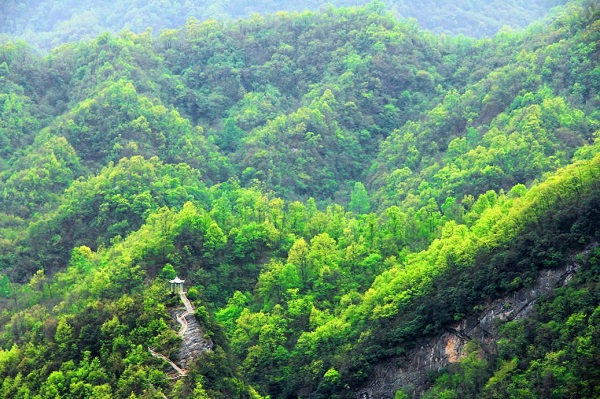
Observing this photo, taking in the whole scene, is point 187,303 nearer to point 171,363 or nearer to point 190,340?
point 190,340

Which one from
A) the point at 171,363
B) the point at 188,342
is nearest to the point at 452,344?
the point at 188,342

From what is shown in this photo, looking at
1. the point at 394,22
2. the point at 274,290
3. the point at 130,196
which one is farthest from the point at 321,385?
the point at 394,22

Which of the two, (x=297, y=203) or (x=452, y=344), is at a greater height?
(x=297, y=203)

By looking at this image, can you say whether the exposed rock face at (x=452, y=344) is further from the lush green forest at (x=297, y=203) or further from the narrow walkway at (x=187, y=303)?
the narrow walkway at (x=187, y=303)

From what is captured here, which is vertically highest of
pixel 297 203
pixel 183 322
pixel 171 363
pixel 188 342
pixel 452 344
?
pixel 183 322

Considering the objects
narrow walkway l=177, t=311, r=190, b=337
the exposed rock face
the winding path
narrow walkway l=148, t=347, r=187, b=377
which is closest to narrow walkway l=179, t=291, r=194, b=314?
the winding path

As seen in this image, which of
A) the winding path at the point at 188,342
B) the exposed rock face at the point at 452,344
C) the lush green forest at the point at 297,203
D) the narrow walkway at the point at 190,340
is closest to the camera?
the winding path at the point at 188,342

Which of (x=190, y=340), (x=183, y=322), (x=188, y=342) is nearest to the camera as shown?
(x=188, y=342)

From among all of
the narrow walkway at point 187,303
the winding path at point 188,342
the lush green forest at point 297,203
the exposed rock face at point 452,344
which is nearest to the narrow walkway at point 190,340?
the winding path at point 188,342
